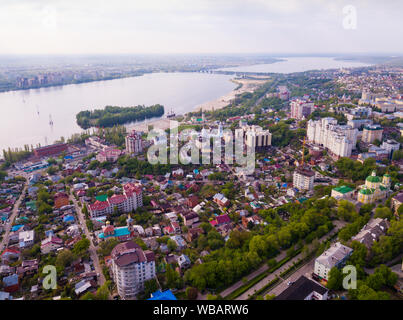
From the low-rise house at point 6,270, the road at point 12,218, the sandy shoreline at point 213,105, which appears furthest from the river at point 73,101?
the low-rise house at point 6,270

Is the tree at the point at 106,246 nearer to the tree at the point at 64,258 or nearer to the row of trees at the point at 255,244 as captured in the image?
the tree at the point at 64,258

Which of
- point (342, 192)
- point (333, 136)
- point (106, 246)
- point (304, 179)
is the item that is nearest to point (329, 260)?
point (342, 192)

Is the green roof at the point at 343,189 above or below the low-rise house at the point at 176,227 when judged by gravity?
above

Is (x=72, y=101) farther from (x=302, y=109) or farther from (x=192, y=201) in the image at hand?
(x=192, y=201)

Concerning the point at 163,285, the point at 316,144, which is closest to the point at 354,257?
the point at 163,285

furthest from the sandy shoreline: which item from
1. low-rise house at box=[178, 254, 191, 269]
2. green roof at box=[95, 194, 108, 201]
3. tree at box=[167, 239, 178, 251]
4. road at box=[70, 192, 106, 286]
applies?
low-rise house at box=[178, 254, 191, 269]
